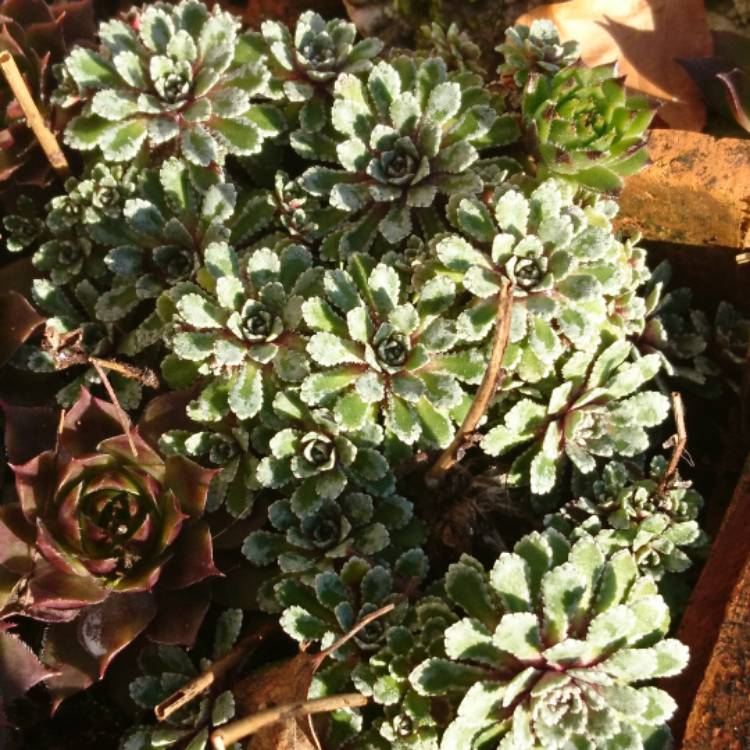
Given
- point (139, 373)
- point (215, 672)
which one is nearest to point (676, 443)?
point (215, 672)

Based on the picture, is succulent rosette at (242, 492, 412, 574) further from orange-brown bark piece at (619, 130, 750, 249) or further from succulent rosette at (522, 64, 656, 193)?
orange-brown bark piece at (619, 130, 750, 249)

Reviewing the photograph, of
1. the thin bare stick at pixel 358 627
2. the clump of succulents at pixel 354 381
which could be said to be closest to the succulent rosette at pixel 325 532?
the clump of succulents at pixel 354 381

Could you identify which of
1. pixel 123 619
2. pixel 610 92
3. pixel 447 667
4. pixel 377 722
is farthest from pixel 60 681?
pixel 610 92

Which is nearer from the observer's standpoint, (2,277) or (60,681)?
(60,681)

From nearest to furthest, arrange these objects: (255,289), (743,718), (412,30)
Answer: (743,718), (255,289), (412,30)

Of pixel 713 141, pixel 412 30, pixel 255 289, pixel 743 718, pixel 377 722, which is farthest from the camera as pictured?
pixel 412 30

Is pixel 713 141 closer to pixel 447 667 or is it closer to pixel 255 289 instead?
pixel 255 289

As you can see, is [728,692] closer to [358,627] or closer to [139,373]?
[358,627]
